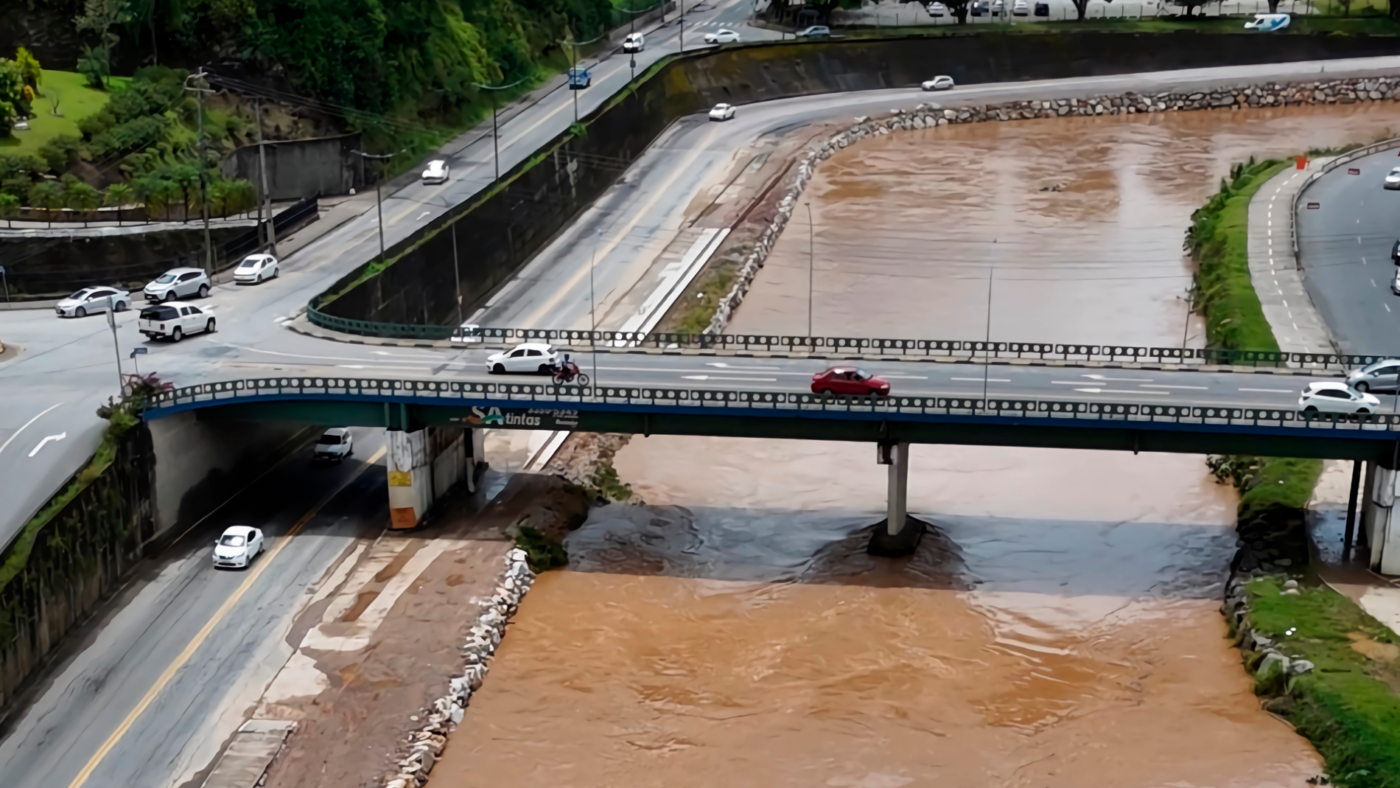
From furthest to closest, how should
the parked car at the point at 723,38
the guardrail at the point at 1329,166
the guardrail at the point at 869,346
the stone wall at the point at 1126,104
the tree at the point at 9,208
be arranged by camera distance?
1. the parked car at the point at 723,38
2. the stone wall at the point at 1126,104
3. the guardrail at the point at 1329,166
4. the tree at the point at 9,208
5. the guardrail at the point at 869,346

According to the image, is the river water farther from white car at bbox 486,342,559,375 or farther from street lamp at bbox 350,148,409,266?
street lamp at bbox 350,148,409,266

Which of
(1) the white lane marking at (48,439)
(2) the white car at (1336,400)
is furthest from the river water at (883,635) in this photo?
(1) the white lane marking at (48,439)

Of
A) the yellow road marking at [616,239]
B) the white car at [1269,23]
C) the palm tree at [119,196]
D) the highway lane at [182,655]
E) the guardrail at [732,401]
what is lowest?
the highway lane at [182,655]

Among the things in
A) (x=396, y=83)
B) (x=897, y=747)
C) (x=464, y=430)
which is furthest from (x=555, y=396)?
(x=396, y=83)

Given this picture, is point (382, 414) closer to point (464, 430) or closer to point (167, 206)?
point (464, 430)

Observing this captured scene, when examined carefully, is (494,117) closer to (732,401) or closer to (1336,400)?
(732,401)

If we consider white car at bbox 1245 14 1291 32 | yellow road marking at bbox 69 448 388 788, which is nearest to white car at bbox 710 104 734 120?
white car at bbox 1245 14 1291 32

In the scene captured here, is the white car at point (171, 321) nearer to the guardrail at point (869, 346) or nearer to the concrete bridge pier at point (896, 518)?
the guardrail at point (869, 346)
